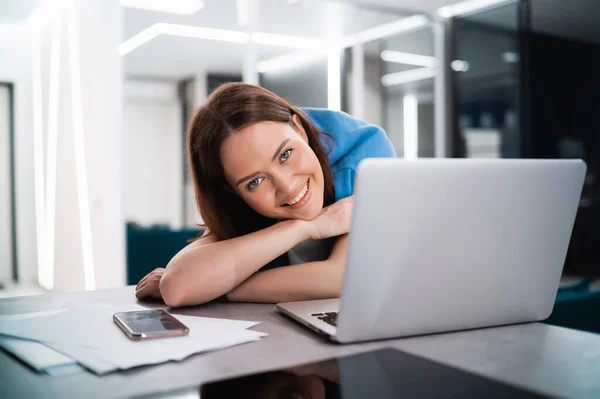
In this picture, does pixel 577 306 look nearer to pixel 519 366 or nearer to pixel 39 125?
pixel 519 366

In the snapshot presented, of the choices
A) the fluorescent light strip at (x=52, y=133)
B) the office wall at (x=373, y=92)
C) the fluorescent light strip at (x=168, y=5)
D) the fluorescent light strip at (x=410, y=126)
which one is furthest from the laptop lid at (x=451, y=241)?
the fluorescent light strip at (x=410, y=126)

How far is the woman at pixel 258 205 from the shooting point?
45.9 inches

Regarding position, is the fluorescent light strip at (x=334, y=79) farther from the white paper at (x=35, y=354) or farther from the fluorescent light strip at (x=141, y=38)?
the white paper at (x=35, y=354)

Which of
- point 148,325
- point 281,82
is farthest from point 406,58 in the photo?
point 148,325

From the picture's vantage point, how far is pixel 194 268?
1168 millimetres

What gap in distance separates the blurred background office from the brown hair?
3.04 m

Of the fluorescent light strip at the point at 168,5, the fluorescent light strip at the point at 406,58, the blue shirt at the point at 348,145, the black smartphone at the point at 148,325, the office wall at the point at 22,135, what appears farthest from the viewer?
the office wall at the point at 22,135

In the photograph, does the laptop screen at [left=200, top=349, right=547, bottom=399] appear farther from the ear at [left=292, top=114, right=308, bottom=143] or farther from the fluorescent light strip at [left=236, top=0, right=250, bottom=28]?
the fluorescent light strip at [left=236, top=0, right=250, bottom=28]

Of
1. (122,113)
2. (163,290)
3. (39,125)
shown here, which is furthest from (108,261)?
(163,290)

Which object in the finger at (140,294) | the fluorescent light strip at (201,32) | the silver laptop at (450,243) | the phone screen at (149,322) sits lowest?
the finger at (140,294)

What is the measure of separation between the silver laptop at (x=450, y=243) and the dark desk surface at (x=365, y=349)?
4 centimetres

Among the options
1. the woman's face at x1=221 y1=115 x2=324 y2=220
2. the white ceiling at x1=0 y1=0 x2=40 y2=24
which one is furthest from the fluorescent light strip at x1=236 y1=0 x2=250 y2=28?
the woman's face at x1=221 y1=115 x2=324 y2=220

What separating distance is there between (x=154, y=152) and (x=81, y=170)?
4194 mm

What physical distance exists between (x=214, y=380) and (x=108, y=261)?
3.89 m
